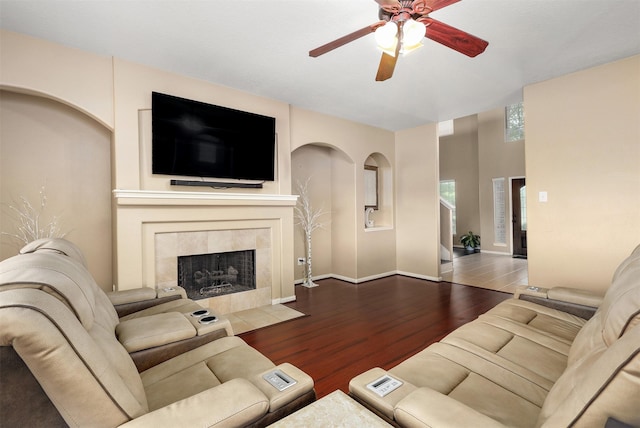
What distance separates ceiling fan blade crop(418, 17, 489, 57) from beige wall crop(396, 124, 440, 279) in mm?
3041

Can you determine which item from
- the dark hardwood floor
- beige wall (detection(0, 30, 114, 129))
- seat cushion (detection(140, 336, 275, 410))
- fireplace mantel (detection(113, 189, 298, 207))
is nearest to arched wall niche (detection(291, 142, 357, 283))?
the dark hardwood floor

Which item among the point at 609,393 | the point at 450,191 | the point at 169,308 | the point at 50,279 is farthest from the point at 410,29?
the point at 450,191

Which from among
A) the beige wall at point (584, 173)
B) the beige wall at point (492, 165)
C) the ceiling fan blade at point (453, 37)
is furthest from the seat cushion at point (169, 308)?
the beige wall at point (492, 165)

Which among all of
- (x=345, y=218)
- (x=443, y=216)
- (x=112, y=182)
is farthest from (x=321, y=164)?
(x=112, y=182)

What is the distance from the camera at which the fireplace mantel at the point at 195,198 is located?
108 inches

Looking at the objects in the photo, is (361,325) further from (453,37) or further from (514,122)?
(514,122)

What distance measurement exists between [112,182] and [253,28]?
211cm

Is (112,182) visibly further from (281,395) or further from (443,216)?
(443,216)

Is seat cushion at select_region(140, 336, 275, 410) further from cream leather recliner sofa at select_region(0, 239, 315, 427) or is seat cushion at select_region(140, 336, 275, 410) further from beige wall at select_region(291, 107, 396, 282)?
beige wall at select_region(291, 107, 396, 282)

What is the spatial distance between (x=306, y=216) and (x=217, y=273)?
188 centimetres

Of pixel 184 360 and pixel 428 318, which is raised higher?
pixel 184 360

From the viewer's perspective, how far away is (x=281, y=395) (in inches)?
41.7

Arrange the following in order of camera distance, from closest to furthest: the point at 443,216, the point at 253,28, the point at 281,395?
the point at 281,395, the point at 253,28, the point at 443,216

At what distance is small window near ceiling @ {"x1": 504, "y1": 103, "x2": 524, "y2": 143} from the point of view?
7.34 metres
